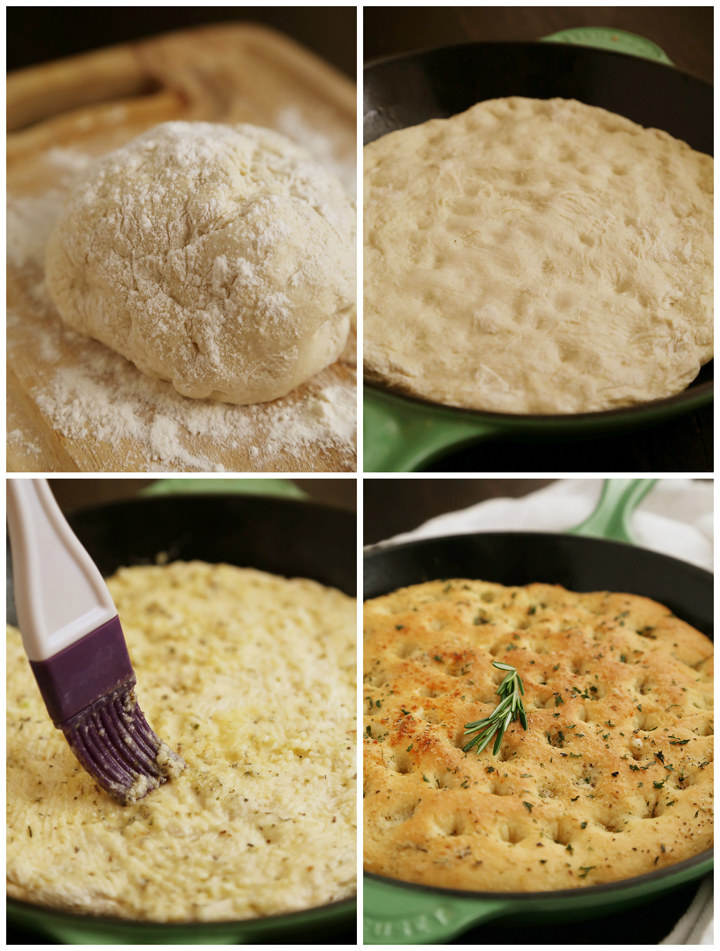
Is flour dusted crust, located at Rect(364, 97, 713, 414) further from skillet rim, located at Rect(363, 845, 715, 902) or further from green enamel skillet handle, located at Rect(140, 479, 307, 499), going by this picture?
skillet rim, located at Rect(363, 845, 715, 902)

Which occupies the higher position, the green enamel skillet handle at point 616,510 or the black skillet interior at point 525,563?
the green enamel skillet handle at point 616,510

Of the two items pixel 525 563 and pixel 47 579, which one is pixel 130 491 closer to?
pixel 47 579

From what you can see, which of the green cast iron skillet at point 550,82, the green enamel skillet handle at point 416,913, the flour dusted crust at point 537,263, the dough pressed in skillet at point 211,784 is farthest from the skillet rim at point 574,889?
the green cast iron skillet at point 550,82

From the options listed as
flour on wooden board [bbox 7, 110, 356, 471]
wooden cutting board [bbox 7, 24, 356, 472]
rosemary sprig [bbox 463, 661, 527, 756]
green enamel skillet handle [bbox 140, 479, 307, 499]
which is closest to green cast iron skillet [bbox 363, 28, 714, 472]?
wooden cutting board [bbox 7, 24, 356, 472]

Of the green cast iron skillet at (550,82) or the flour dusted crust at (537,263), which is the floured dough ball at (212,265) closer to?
the flour dusted crust at (537,263)

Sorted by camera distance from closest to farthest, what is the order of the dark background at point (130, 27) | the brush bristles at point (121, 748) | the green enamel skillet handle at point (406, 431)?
the brush bristles at point (121, 748), the green enamel skillet handle at point (406, 431), the dark background at point (130, 27)

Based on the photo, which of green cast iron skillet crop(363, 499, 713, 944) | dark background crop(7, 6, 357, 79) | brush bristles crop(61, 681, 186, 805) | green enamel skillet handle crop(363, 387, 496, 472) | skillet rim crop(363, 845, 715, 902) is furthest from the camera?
dark background crop(7, 6, 357, 79)

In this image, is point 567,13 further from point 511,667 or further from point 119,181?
point 511,667

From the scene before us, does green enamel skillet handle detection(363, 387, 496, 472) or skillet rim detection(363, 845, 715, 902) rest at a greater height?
green enamel skillet handle detection(363, 387, 496, 472)
